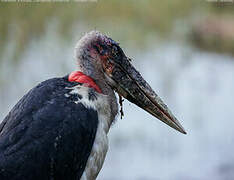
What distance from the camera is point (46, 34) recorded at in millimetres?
9242

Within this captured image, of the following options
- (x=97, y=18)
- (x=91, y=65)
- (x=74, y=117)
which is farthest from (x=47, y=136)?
(x=97, y=18)

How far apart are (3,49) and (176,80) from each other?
8.35 ft

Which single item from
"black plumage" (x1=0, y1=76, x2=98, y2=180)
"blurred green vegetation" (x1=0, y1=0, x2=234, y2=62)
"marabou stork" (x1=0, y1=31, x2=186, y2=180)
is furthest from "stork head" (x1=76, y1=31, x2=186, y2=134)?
"blurred green vegetation" (x1=0, y1=0, x2=234, y2=62)

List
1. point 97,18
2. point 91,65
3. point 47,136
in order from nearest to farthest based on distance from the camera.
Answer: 1. point 47,136
2. point 91,65
3. point 97,18

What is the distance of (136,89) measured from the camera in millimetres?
4418

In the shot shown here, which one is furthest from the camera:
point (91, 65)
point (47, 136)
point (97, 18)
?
point (97, 18)

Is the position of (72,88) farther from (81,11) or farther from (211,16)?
(211,16)

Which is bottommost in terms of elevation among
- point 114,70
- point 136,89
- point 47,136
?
point 47,136

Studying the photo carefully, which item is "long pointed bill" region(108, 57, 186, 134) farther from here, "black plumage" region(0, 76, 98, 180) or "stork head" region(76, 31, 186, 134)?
"black plumage" region(0, 76, 98, 180)

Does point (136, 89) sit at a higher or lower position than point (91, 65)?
lower

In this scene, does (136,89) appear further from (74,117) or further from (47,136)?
(47,136)

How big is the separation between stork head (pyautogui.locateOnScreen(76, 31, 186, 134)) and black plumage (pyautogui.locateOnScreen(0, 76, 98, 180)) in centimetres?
30

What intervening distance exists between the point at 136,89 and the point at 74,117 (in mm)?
634

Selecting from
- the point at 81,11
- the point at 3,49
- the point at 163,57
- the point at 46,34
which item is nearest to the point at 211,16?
the point at 163,57
